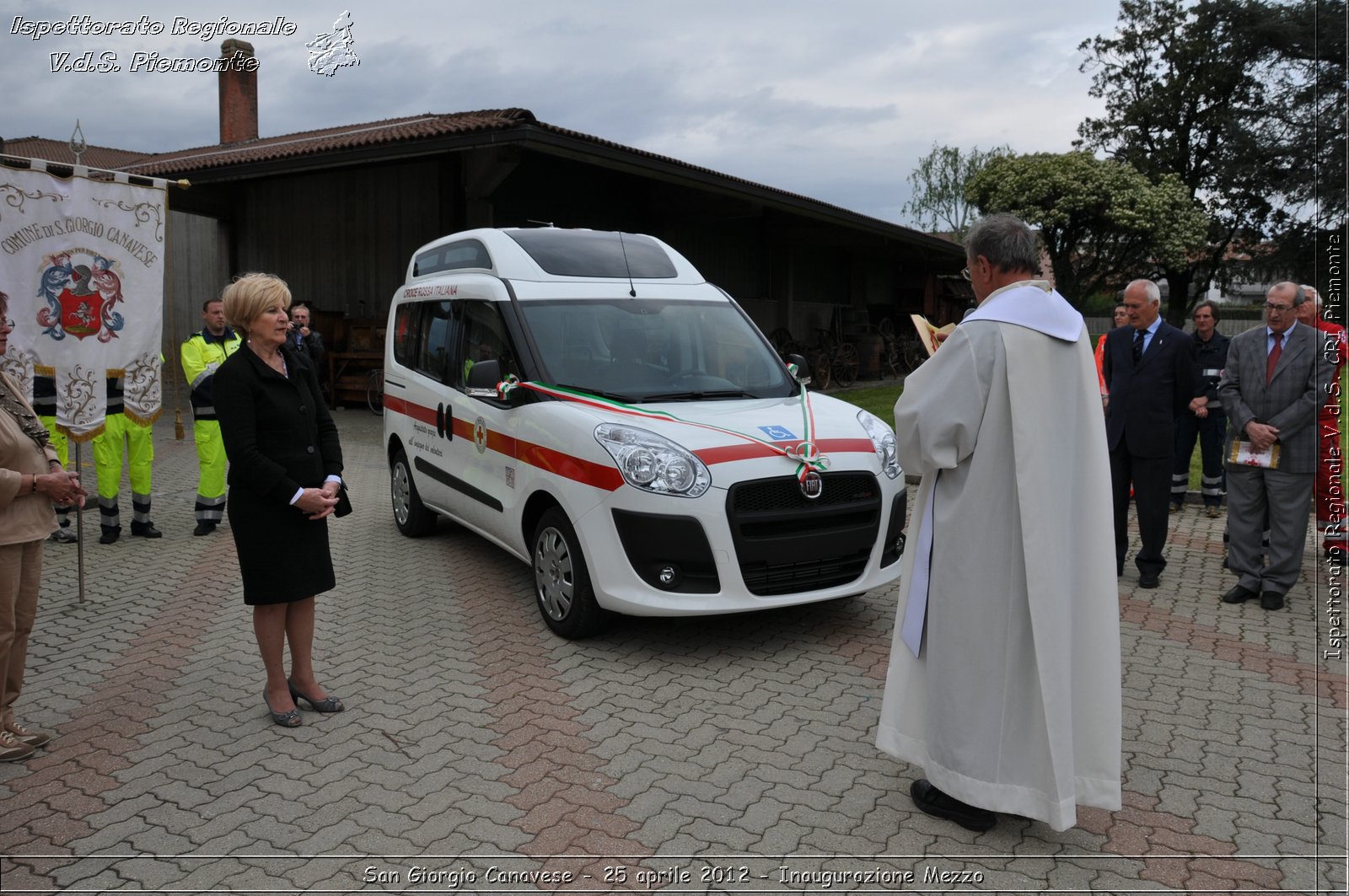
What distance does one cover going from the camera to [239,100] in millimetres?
24953

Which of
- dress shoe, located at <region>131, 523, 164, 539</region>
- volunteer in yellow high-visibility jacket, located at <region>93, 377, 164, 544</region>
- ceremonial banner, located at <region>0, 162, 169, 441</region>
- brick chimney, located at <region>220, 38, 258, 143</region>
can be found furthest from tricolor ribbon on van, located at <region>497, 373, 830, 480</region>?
brick chimney, located at <region>220, 38, 258, 143</region>

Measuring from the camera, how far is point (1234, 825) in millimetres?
3414

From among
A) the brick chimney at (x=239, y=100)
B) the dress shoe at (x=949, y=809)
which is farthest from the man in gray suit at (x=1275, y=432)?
the brick chimney at (x=239, y=100)

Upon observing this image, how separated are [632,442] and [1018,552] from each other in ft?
7.14

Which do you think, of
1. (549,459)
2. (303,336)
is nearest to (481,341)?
(549,459)

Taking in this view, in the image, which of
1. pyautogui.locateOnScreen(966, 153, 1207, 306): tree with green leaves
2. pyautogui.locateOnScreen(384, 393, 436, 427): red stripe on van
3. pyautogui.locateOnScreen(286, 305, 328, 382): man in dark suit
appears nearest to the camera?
pyautogui.locateOnScreen(384, 393, 436, 427): red stripe on van

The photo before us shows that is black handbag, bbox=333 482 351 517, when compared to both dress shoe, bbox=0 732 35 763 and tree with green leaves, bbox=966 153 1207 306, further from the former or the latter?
tree with green leaves, bbox=966 153 1207 306

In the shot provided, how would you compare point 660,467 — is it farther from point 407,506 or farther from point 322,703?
point 407,506

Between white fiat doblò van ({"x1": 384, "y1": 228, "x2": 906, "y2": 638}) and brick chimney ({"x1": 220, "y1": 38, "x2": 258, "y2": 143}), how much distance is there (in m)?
21.4

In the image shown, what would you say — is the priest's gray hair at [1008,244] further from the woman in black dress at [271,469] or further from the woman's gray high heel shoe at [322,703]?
the woman's gray high heel shoe at [322,703]

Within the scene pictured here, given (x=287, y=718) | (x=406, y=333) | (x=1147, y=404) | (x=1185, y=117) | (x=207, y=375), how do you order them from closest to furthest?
(x=287, y=718), (x=1147, y=404), (x=207, y=375), (x=406, y=333), (x=1185, y=117)

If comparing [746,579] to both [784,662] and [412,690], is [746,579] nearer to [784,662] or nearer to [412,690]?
[784,662]

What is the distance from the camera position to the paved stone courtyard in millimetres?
3131

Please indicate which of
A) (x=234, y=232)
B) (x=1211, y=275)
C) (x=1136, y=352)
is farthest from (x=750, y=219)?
(x=1211, y=275)
